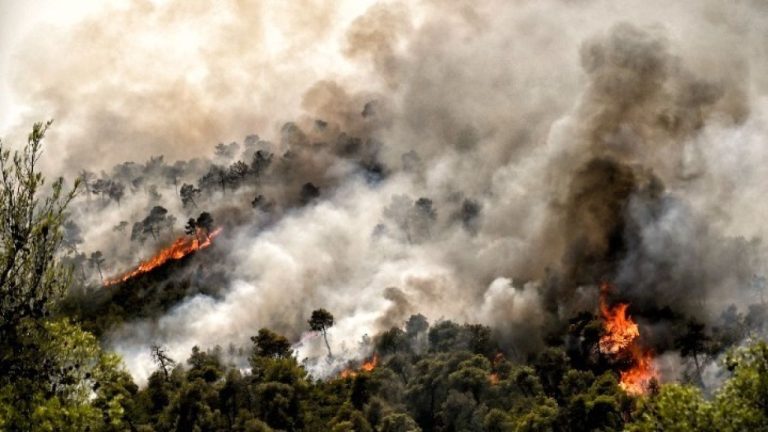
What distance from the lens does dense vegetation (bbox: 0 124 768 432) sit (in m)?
27.1

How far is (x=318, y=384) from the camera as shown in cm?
14812

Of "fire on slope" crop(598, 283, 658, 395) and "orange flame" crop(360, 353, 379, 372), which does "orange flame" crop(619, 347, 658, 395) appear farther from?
"orange flame" crop(360, 353, 379, 372)

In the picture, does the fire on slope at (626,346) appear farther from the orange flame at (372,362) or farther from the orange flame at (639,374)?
the orange flame at (372,362)

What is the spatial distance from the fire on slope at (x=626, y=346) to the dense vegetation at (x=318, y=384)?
3521mm

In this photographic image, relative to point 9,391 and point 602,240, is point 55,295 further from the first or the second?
point 602,240

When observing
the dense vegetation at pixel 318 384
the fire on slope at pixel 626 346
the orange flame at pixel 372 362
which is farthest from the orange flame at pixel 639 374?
the orange flame at pixel 372 362

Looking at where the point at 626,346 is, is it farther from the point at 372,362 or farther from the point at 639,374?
the point at 372,362

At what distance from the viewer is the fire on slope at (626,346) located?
413 feet

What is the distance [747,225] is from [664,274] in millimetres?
20220

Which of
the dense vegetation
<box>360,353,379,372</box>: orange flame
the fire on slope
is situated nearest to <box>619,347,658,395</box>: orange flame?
the fire on slope

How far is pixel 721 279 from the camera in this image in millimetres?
135875

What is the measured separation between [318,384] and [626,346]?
67.9 m

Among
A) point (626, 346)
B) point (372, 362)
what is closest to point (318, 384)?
point (372, 362)

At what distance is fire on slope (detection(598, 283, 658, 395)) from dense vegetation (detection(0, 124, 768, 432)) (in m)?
3.52
